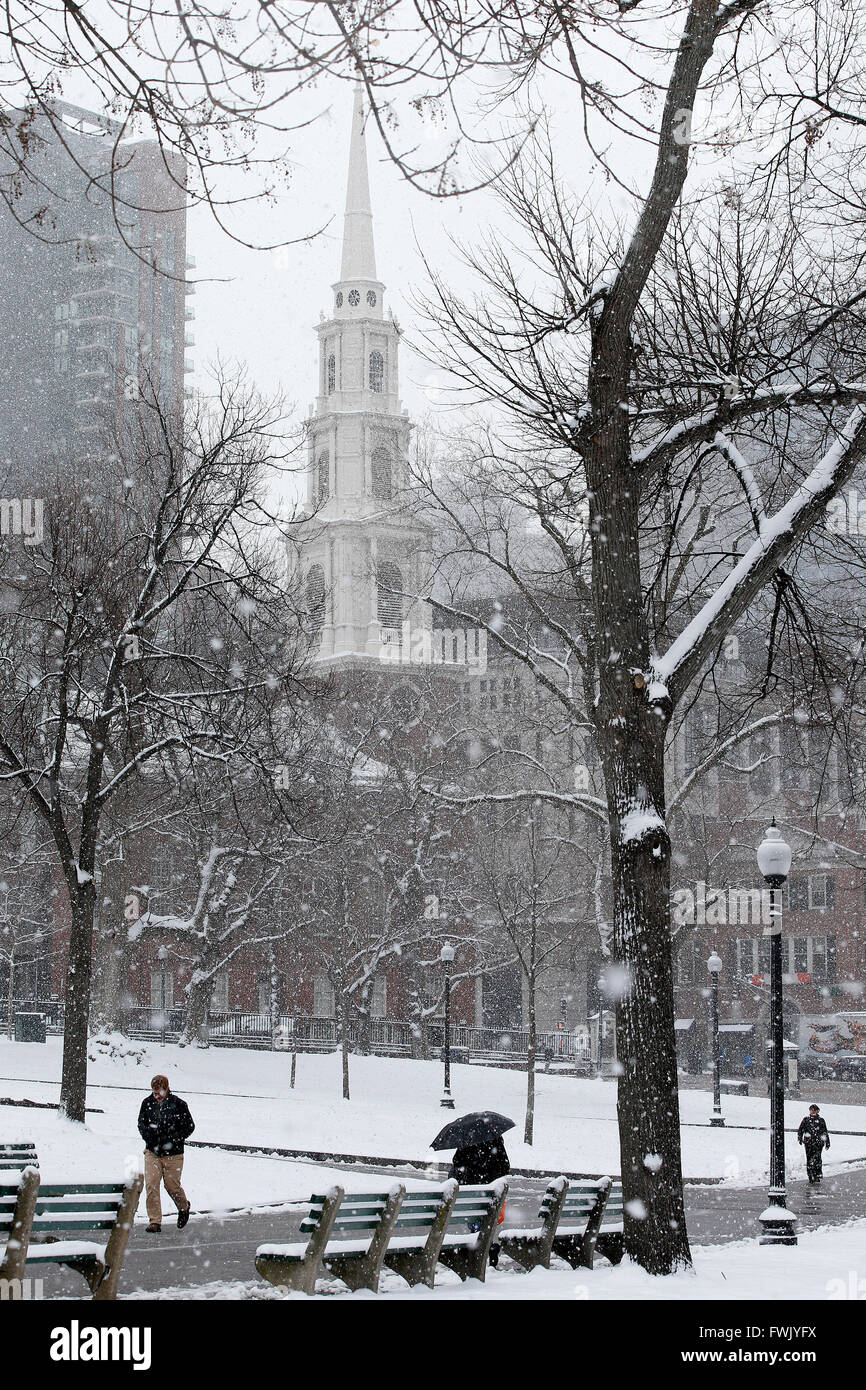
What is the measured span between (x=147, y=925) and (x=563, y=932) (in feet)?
80.1

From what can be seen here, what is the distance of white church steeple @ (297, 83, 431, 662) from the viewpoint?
6850 centimetres

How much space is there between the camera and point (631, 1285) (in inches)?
404

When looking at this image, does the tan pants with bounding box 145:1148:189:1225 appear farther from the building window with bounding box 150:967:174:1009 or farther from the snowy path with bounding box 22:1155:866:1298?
the building window with bounding box 150:967:174:1009

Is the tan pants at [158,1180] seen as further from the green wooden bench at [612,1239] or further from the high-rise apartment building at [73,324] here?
the high-rise apartment building at [73,324]

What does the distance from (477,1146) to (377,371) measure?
203ft

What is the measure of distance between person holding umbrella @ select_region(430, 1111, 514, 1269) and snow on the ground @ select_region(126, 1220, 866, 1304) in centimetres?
78

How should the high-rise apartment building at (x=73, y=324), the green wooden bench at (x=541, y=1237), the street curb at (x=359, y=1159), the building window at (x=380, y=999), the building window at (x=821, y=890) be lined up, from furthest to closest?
the high-rise apartment building at (x=73, y=324), the building window at (x=821, y=890), the building window at (x=380, y=999), the street curb at (x=359, y=1159), the green wooden bench at (x=541, y=1237)

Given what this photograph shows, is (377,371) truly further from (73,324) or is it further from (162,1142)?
(162,1142)

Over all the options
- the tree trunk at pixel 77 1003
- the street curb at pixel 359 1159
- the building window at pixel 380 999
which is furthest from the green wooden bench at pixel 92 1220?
the building window at pixel 380 999

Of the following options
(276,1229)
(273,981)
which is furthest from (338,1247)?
(273,981)

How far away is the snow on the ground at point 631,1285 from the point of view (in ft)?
31.6

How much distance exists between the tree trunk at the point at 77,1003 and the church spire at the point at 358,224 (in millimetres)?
50781
